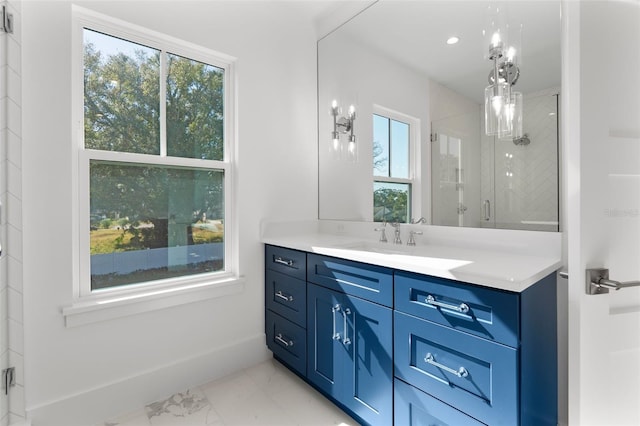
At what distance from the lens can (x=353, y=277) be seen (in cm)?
163

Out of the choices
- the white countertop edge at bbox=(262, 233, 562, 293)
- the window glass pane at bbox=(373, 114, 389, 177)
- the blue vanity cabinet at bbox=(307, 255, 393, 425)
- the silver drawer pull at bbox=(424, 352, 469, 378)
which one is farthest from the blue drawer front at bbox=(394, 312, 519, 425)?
the window glass pane at bbox=(373, 114, 389, 177)

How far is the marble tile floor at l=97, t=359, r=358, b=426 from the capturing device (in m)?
1.69

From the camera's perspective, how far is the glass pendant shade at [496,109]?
161cm

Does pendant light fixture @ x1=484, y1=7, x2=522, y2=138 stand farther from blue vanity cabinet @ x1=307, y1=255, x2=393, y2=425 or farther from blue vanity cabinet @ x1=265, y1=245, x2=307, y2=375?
blue vanity cabinet @ x1=265, y1=245, x2=307, y2=375

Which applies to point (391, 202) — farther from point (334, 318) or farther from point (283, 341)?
point (283, 341)

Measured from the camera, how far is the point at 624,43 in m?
0.90

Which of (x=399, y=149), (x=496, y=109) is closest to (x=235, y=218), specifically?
(x=399, y=149)

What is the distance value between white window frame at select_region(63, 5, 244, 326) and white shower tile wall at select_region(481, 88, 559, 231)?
1.68 meters

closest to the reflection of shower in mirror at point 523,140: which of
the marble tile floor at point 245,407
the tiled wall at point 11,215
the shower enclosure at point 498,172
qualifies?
the shower enclosure at point 498,172

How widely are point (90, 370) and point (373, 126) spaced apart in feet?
7.63

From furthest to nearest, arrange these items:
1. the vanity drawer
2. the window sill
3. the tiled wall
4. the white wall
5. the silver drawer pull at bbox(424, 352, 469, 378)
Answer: the vanity drawer < the window sill < the white wall < the tiled wall < the silver drawer pull at bbox(424, 352, 469, 378)

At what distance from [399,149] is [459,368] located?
143cm

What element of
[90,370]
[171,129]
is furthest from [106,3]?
[90,370]

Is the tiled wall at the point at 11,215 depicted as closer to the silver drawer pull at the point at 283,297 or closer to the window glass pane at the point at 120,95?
the window glass pane at the point at 120,95
